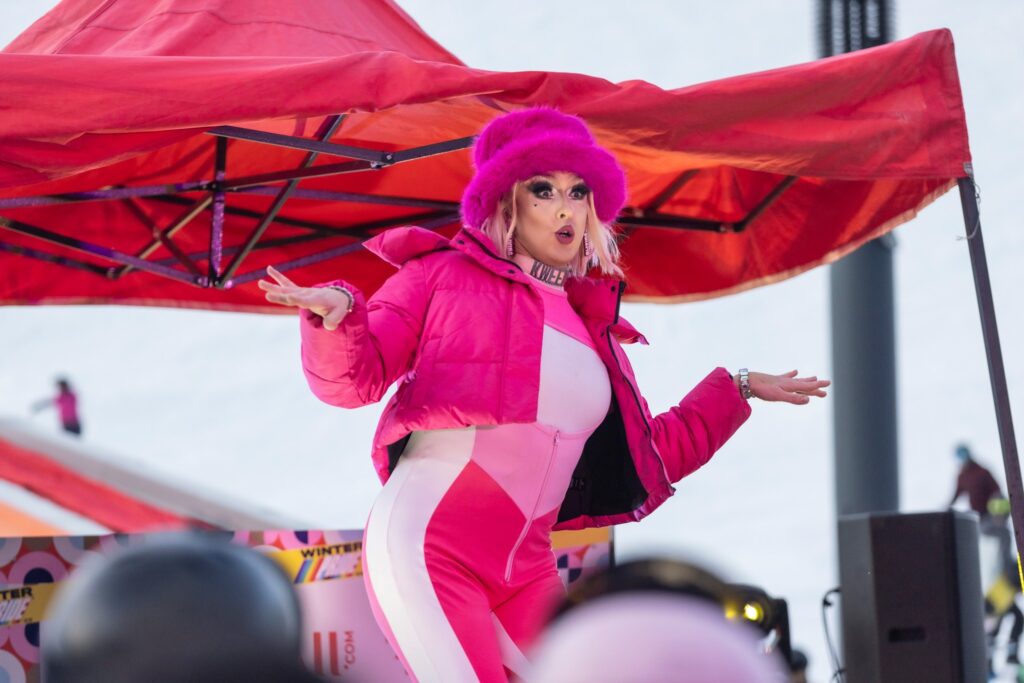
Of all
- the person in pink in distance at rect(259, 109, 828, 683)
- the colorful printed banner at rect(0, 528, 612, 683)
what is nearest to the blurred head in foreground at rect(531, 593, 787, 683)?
the person in pink in distance at rect(259, 109, 828, 683)

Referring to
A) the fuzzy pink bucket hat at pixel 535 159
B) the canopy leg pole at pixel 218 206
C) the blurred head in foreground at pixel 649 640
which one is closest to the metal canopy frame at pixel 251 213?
the canopy leg pole at pixel 218 206

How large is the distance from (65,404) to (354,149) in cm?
783

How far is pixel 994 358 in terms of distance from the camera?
2869mm

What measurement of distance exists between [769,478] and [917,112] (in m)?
8.47

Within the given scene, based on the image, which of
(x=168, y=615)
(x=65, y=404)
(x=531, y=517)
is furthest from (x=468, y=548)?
(x=65, y=404)

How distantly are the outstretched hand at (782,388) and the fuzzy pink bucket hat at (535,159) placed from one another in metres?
0.45

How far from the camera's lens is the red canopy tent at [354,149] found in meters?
2.53

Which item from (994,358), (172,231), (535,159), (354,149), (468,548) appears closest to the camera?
(468,548)

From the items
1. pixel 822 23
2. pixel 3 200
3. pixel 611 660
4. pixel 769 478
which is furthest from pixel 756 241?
pixel 769 478

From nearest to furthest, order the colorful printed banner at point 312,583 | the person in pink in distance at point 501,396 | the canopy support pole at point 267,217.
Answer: the person in pink in distance at point 501,396 → the colorful printed banner at point 312,583 → the canopy support pole at point 267,217

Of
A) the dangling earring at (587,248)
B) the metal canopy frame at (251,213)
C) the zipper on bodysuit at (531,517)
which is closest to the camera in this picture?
the zipper on bodysuit at (531,517)

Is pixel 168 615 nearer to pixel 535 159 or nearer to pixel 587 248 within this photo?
pixel 535 159

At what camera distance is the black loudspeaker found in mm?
3516

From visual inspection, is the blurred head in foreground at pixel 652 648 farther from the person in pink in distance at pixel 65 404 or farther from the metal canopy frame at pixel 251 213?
the person in pink in distance at pixel 65 404
